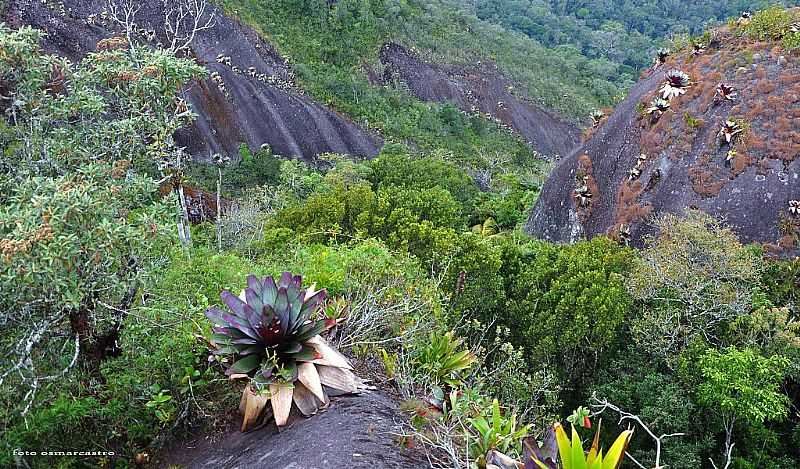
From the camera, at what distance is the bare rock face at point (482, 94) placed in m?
43.4

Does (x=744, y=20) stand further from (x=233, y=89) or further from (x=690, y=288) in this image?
(x=233, y=89)

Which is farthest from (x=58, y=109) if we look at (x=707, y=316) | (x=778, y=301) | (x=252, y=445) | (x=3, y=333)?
(x=778, y=301)

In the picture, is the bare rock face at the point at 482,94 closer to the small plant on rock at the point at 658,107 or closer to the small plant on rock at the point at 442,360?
the small plant on rock at the point at 658,107

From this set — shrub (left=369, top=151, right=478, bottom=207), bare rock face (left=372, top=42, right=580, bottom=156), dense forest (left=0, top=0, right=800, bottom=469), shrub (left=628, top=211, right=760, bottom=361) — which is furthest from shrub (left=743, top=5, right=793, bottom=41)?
bare rock face (left=372, top=42, right=580, bottom=156)

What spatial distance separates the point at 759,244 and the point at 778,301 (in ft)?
11.3

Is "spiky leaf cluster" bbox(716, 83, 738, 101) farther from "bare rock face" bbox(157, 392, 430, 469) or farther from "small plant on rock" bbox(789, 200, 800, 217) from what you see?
"bare rock face" bbox(157, 392, 430, 469)

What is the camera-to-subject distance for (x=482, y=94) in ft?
151

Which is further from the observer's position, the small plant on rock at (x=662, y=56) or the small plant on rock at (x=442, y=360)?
the small plant on rock at (x=662, y=56)

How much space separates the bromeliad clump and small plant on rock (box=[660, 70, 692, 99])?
50.7ft

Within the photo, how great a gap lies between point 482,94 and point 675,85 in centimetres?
2981

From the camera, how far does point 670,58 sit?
19109 millimetres

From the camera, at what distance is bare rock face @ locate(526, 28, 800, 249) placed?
14.2 m

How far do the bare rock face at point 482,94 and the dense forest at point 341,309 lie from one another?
81.7ft

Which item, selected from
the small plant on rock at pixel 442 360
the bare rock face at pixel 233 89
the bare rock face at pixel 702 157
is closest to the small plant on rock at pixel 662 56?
the bare rock face at pixel 702 157
